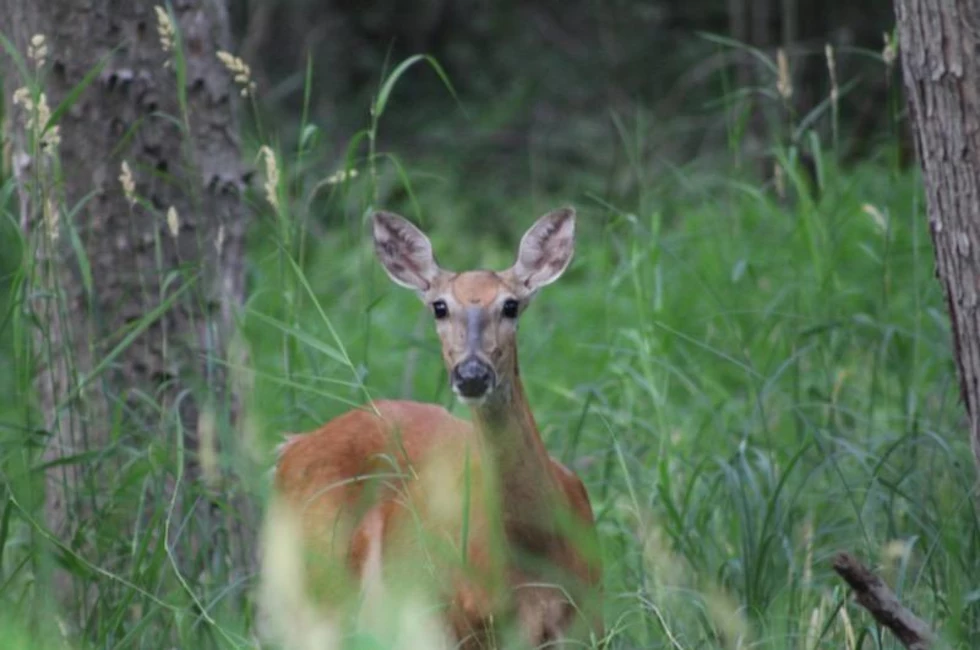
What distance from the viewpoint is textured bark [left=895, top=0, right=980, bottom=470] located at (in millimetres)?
3590

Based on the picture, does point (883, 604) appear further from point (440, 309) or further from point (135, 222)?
point (135, 222)

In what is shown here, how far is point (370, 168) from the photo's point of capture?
4.55 meters

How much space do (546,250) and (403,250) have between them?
0.33 metres

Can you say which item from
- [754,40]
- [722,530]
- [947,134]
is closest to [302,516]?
[722,530]

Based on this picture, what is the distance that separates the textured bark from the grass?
0.52 meters

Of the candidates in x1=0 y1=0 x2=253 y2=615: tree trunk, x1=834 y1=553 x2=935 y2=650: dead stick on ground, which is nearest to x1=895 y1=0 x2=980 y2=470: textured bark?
x1=834 y1=553 x2=935 y2=650: dead stick on ground

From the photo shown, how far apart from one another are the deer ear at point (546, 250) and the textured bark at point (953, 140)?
1069mm

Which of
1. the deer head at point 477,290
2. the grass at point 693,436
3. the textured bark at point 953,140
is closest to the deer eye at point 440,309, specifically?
the deer head at point 477,290

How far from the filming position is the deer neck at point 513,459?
4.27 m

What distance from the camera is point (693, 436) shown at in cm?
578

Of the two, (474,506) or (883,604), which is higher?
(883,604)

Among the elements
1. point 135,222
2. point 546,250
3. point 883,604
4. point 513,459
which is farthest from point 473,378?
point 135,222

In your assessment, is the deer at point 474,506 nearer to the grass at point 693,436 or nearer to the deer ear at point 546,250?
the deer ear at point 546,250

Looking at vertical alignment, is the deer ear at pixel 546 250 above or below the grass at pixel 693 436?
above
